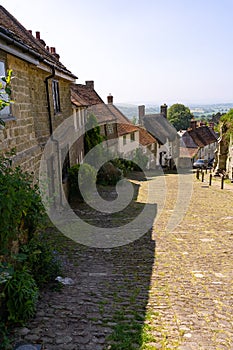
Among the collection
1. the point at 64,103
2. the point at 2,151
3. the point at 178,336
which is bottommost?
the point at 178,336

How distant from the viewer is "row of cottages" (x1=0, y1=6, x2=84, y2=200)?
6.90m

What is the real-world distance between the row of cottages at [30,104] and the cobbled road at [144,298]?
2.70 meters

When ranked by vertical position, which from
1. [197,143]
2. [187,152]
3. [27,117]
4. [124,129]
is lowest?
[187,152]

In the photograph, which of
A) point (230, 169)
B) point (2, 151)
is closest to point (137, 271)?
point (2, 151)

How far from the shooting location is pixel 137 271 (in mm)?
6750

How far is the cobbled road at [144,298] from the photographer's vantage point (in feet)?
13.1

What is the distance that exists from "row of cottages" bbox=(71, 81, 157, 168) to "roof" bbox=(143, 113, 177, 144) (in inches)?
165

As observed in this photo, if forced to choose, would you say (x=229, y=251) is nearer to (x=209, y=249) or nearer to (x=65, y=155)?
(x=209, y=249)

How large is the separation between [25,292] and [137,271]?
3136 mm

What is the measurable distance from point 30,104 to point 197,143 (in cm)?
4825

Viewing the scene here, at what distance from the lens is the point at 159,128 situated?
47844 mm

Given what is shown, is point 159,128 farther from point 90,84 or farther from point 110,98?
point 90,84

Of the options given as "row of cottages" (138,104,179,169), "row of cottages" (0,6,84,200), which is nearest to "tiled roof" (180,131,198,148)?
"row of cottages" (138,104,179,169)

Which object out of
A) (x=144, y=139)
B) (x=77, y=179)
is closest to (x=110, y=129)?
(x=144, y=139)
